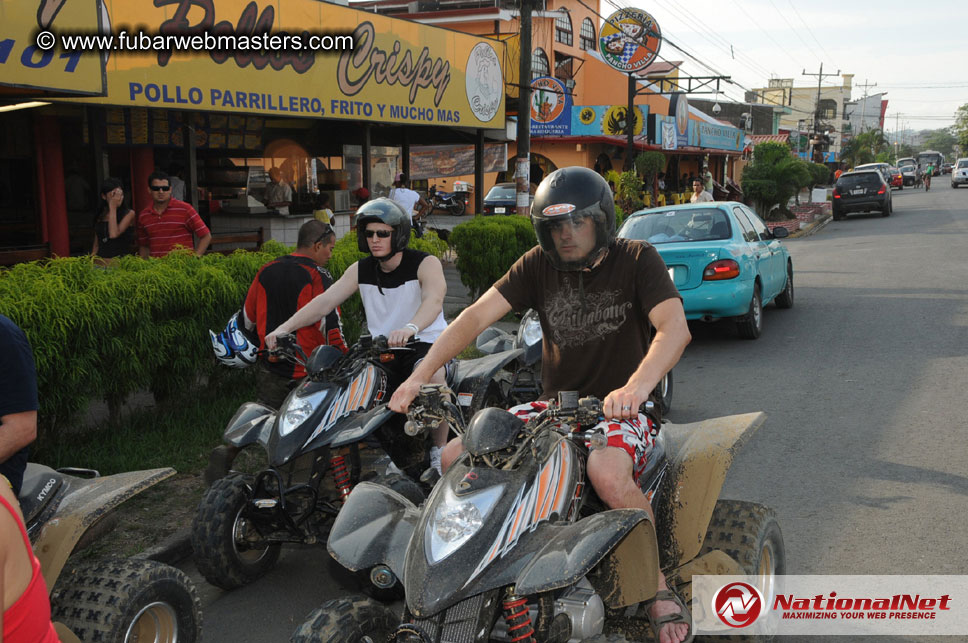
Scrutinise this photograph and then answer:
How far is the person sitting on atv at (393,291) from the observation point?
5.20 meters

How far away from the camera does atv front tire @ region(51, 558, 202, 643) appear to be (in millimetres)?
3260

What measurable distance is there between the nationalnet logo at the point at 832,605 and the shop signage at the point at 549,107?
17786mm

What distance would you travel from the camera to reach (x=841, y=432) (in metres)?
→ 6.91

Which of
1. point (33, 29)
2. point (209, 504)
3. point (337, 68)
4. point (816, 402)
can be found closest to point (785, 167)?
point (337, 68)

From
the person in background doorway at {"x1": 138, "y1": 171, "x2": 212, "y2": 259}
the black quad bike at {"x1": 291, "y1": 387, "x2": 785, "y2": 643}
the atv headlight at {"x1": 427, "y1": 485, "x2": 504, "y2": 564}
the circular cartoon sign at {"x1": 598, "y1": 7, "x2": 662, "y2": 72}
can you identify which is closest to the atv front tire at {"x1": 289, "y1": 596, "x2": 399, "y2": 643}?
the black quad bike at {"x1": 291, "y1": 387, "x2": 785, "y2": 643}

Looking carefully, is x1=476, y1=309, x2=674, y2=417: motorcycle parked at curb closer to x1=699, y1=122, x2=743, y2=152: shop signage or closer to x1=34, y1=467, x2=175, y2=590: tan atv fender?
x1=34, y1=467, x2=175, y2=590: tan atv fender

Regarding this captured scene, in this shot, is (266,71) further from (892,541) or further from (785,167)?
(785,167)

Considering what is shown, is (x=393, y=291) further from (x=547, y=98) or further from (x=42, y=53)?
(x=547, y=98)

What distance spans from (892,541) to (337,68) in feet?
39.0

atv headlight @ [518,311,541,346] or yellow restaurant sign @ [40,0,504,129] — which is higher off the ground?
yellow restaurant sign @ [40,0,504,129]

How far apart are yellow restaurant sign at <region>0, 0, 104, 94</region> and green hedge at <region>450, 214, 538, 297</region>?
17.8ft

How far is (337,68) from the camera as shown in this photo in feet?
46.7

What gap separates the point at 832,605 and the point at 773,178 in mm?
30706

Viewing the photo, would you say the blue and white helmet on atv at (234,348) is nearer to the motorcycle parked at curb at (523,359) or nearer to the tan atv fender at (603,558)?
the motorcycle parked at curb at (523,359)
